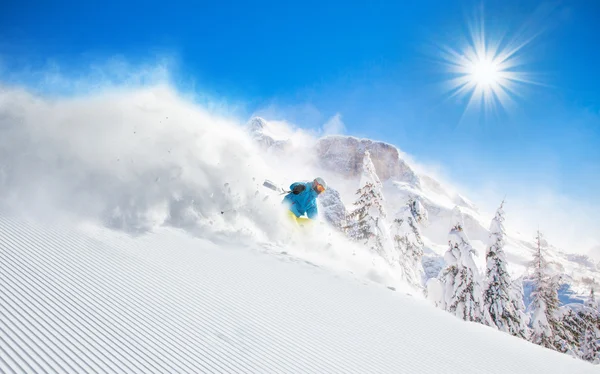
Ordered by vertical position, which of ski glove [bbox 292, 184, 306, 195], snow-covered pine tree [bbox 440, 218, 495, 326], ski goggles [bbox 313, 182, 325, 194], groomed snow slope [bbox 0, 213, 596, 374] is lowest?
groomed snow slope [bbox 0, 213, 596, 374]

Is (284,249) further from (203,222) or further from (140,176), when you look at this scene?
(140,176)

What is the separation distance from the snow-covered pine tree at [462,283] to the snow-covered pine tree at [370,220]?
11.1 ft

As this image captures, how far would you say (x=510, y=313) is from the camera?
1812 centimetres

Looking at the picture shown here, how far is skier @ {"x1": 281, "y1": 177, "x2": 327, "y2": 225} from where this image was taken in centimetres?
1125

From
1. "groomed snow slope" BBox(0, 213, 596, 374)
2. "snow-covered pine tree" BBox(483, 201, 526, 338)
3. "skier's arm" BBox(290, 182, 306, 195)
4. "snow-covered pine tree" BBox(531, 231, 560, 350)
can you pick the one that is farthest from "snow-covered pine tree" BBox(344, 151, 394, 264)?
"groomed snow slope" BBox(0, 213, 596, 374)

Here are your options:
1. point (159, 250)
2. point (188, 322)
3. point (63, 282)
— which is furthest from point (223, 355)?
point (159, 250)

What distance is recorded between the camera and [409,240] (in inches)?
849

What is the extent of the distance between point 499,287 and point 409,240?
5.47m

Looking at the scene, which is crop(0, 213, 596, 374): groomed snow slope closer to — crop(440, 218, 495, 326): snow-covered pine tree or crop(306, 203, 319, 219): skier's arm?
crop(306, 203, 319, 219): skier's arm

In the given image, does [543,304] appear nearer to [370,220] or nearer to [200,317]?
[370,220]

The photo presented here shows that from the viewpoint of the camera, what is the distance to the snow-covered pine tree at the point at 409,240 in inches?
846

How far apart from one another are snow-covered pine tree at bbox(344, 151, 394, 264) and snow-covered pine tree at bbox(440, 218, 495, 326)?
133 inches

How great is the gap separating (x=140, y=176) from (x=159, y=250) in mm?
3281

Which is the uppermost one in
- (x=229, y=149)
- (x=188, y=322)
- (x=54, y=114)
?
(x=229, y=149)
